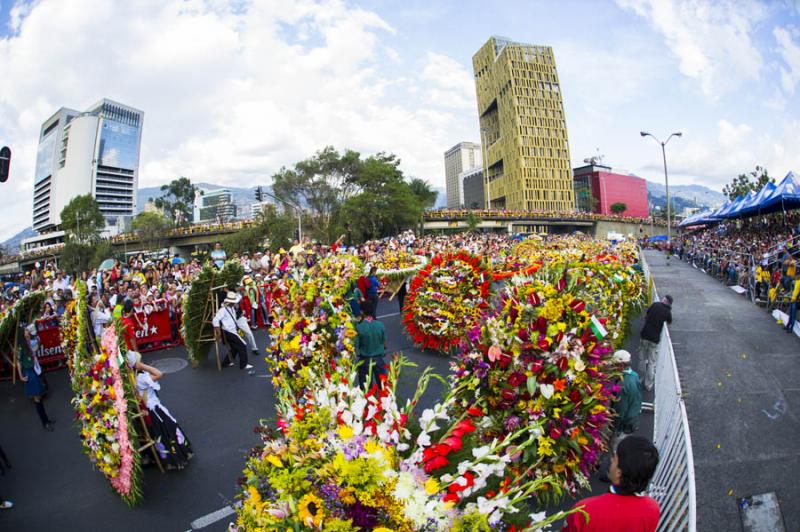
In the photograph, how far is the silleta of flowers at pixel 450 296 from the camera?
31.0 ft

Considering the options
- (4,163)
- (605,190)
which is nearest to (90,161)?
(605,190)

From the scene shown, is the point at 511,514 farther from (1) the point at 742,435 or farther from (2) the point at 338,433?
(1) the point at 742,435

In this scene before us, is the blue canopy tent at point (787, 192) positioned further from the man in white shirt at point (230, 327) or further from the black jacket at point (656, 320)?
the man in white shirt at point (230, 327)

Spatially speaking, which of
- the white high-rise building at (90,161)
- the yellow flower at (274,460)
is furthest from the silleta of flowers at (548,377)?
the white high-rise building at (90,161)

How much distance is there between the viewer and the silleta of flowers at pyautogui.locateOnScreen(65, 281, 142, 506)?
495cm

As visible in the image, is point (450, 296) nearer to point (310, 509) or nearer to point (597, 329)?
point (597, 329)

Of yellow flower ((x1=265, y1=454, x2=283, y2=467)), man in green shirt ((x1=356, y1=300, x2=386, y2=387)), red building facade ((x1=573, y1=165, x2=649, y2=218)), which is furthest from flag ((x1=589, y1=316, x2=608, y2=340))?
red building facade ((x1=573, y1=165, x2=649, y2=218))

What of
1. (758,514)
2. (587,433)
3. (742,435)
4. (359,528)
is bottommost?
(758,514)

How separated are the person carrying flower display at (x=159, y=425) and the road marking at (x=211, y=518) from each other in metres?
1.25

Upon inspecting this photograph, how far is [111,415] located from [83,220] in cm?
6820

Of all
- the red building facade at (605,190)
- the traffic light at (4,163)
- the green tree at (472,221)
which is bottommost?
the traffic light at (4,163)

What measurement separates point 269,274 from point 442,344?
8585 mm

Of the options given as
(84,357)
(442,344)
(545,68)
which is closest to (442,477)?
(84,357)

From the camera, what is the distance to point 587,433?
4.54 metres
